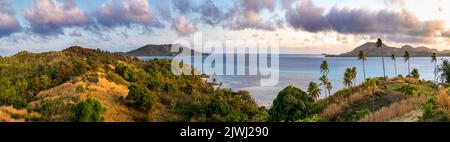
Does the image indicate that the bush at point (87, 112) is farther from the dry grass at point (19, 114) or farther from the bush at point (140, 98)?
the bush at point (140, 98)

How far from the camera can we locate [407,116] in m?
10.8

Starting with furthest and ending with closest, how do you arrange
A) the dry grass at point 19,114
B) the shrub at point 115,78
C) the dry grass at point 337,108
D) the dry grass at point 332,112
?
the shrub at point 115,78, the dry grass at point 19,114, the dry grass at point 337,108, the dry grass at point 332,112

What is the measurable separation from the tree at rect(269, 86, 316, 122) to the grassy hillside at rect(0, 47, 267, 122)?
11972 mm

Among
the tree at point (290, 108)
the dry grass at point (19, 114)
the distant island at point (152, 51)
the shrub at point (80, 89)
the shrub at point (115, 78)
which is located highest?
the distant island at point (152, 51)

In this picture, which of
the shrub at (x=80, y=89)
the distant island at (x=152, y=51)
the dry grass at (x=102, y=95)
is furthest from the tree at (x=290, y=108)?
the distant island at (x=152, y=51)

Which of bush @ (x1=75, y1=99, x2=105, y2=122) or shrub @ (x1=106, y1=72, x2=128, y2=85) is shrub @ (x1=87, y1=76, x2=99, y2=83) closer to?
shrub @ (x1=106, y1=72, x2=128, y2=85)

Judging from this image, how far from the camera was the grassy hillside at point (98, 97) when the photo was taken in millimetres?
49312

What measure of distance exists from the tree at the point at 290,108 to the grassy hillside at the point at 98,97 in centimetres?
1197

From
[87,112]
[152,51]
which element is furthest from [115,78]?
[152,51]

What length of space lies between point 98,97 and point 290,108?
1268 inches

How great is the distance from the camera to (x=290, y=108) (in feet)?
127
